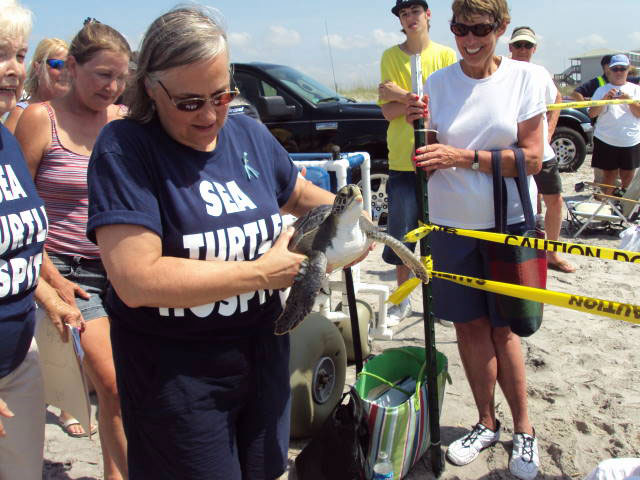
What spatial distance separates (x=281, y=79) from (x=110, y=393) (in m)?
5.54

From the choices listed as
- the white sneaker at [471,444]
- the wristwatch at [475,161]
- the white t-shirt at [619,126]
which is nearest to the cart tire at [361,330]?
the white sneaker at [471,444]

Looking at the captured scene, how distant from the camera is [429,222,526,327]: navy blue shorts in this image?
96.5 inches

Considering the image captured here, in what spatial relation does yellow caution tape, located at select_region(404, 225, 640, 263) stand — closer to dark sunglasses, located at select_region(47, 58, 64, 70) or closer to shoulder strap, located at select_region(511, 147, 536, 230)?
shoulder strap, located at select_region(511, 147, 536, 230)

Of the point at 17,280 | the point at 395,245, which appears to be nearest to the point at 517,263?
the point at 395,245

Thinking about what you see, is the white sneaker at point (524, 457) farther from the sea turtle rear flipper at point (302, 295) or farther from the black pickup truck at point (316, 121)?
the black pickup truck at point (316, 121)

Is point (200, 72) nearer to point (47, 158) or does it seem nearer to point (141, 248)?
point (141, 248)

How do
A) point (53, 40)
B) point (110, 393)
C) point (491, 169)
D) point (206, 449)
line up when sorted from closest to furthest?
1. point (206, 449)
2. point (110, 393)
3. point (491, 169)
4. point (53, 40)

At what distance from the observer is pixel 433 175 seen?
8.50ft

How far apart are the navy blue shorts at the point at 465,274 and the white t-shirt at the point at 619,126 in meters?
5.21

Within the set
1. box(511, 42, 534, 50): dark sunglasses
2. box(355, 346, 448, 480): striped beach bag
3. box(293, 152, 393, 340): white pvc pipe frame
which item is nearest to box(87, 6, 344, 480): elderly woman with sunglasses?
box(355, 346, 448, 480): striped beach bag

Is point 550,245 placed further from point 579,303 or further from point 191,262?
point 191,262

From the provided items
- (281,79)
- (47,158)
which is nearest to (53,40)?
(47,158)

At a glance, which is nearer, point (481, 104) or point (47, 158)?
point (47, 158)

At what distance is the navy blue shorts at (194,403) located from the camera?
1.46 metres
